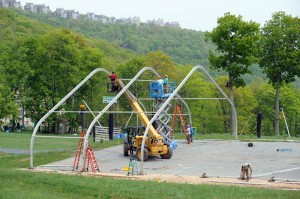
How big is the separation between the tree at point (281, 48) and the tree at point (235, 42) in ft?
7.51

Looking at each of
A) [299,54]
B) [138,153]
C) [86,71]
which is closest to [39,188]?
[138,153]

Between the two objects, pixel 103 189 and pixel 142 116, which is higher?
pixel 142 116

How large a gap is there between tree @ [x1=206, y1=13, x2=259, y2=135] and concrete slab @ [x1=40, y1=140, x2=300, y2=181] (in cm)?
1024

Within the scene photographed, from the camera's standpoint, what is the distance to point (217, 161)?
28.0 m

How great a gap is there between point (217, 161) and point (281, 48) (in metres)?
21.8

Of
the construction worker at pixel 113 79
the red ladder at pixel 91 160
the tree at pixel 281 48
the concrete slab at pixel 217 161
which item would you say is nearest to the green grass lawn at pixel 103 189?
the red ladder at pixel 91 160

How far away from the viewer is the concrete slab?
78.8 feet

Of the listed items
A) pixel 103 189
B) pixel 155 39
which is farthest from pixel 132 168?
pixel 155 39

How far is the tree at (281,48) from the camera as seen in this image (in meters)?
46.3

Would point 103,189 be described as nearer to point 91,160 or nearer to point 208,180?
point 208,180

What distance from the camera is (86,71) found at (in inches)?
2633

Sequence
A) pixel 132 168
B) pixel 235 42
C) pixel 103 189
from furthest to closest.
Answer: pixel 235 42 < pixel 132 168 < pixel 103 189

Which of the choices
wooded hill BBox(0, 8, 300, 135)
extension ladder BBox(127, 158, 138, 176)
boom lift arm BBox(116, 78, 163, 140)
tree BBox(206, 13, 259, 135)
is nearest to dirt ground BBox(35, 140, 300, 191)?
extension ladder BBox(127, 158, 138, 176)

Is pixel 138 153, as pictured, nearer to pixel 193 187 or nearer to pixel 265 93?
pixel 193 187
